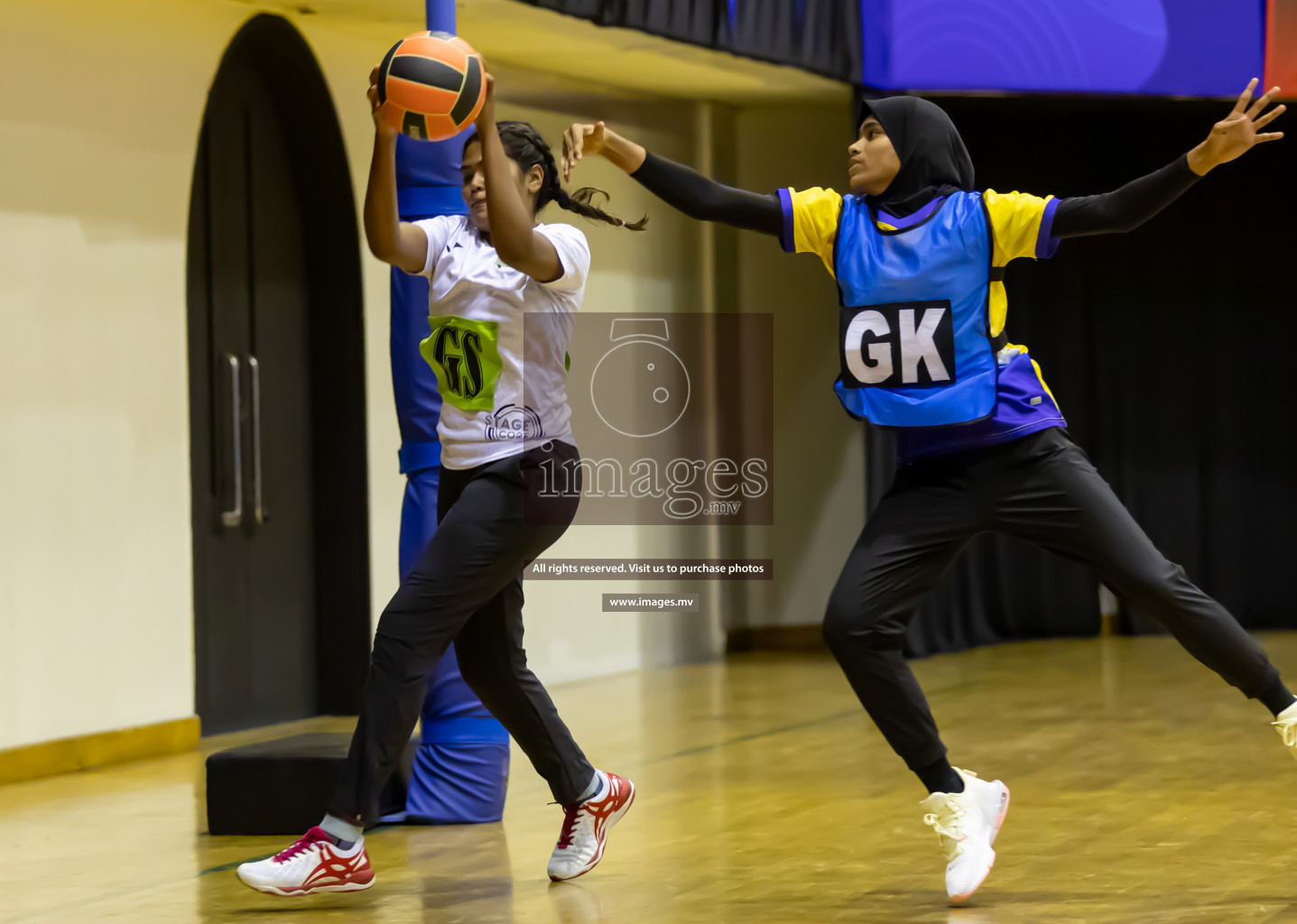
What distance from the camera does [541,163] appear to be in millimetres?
3422

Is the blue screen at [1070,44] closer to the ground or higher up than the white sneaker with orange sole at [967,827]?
higher up

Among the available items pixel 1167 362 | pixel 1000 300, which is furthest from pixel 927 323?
pixel 1167 362

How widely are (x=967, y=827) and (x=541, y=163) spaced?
5.27ft

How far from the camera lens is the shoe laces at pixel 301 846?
3.18 m

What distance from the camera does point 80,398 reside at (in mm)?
5410

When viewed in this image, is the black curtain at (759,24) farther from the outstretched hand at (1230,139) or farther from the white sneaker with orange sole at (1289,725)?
the white sneaker with orange sole at (1289,725)

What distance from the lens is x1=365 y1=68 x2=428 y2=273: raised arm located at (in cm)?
314

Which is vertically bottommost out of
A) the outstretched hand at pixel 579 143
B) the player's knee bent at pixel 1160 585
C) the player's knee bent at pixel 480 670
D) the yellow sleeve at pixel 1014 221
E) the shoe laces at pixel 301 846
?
the shoe laces at pixel 301 846

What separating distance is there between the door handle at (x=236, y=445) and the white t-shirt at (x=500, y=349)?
9.72 ft

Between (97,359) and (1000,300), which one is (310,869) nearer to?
(1000,300)

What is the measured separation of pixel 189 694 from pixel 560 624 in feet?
5.83

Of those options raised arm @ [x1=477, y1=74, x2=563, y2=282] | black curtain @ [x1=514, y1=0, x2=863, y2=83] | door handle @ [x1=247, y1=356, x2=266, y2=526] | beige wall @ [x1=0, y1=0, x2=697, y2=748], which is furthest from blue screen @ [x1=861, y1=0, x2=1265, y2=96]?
raised arm @ [x1=477, y1=74, x2=563, y2=282]

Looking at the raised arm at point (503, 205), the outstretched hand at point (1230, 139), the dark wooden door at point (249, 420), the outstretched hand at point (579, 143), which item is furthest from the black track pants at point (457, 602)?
the dark wooden door at point (249, 420)

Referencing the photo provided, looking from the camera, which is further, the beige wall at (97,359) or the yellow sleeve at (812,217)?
the beige wall at (97,359)
